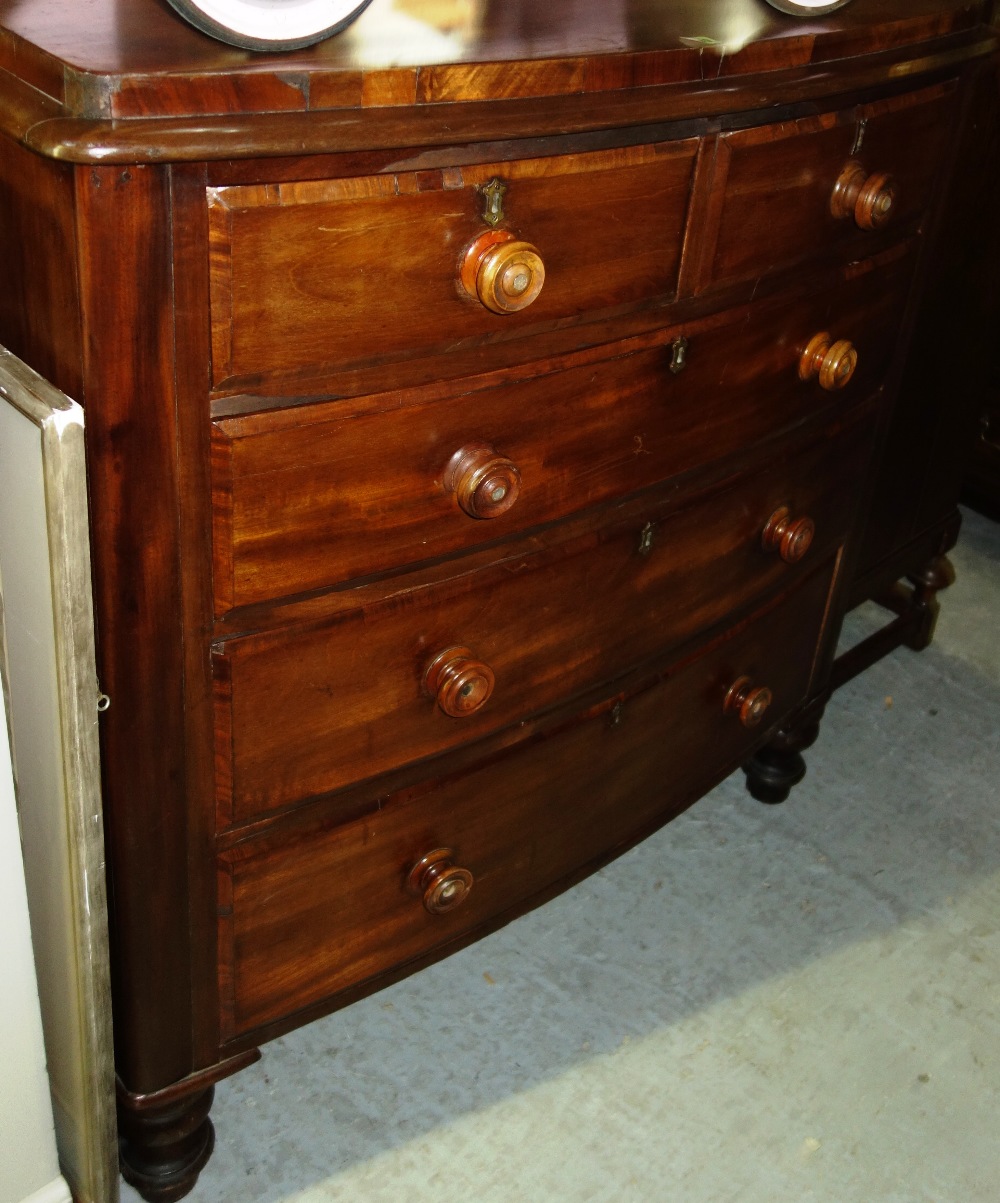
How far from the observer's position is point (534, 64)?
102cm

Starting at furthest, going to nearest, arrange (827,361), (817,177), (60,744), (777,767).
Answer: (777,767) → (827,361) → (817,177) → (60,744)

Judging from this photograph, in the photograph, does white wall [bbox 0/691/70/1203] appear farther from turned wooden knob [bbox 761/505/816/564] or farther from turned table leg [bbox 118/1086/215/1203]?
turned wooden knob [bbox 761/505/816/564]

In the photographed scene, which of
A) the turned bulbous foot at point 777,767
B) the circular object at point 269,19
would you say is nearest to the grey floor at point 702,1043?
the turned bulbous foot at point 777,767

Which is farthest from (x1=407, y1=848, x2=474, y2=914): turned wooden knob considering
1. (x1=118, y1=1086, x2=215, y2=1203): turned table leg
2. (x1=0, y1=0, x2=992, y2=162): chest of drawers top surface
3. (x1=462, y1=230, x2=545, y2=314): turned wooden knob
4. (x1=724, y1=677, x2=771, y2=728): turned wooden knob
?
(x1=0, y1=0, x2=992, y2=162): chest of drawers top surface

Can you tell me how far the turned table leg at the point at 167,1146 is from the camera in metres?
1.37

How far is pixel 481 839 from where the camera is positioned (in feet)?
4.65

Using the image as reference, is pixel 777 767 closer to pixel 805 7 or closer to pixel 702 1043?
pixel 702 1043

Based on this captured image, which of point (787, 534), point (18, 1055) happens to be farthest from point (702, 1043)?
point (18, 1055)

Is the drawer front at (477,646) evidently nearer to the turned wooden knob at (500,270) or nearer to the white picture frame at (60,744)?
the white picture frame at (60,744)

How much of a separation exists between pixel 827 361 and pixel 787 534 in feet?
0.69

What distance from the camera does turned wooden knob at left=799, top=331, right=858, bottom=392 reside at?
4.81 feet

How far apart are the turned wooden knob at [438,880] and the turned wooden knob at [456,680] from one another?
188 mm

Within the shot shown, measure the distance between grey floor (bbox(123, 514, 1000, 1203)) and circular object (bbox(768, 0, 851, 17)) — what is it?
3.70ft

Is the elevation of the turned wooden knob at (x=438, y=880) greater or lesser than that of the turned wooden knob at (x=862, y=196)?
lesser
